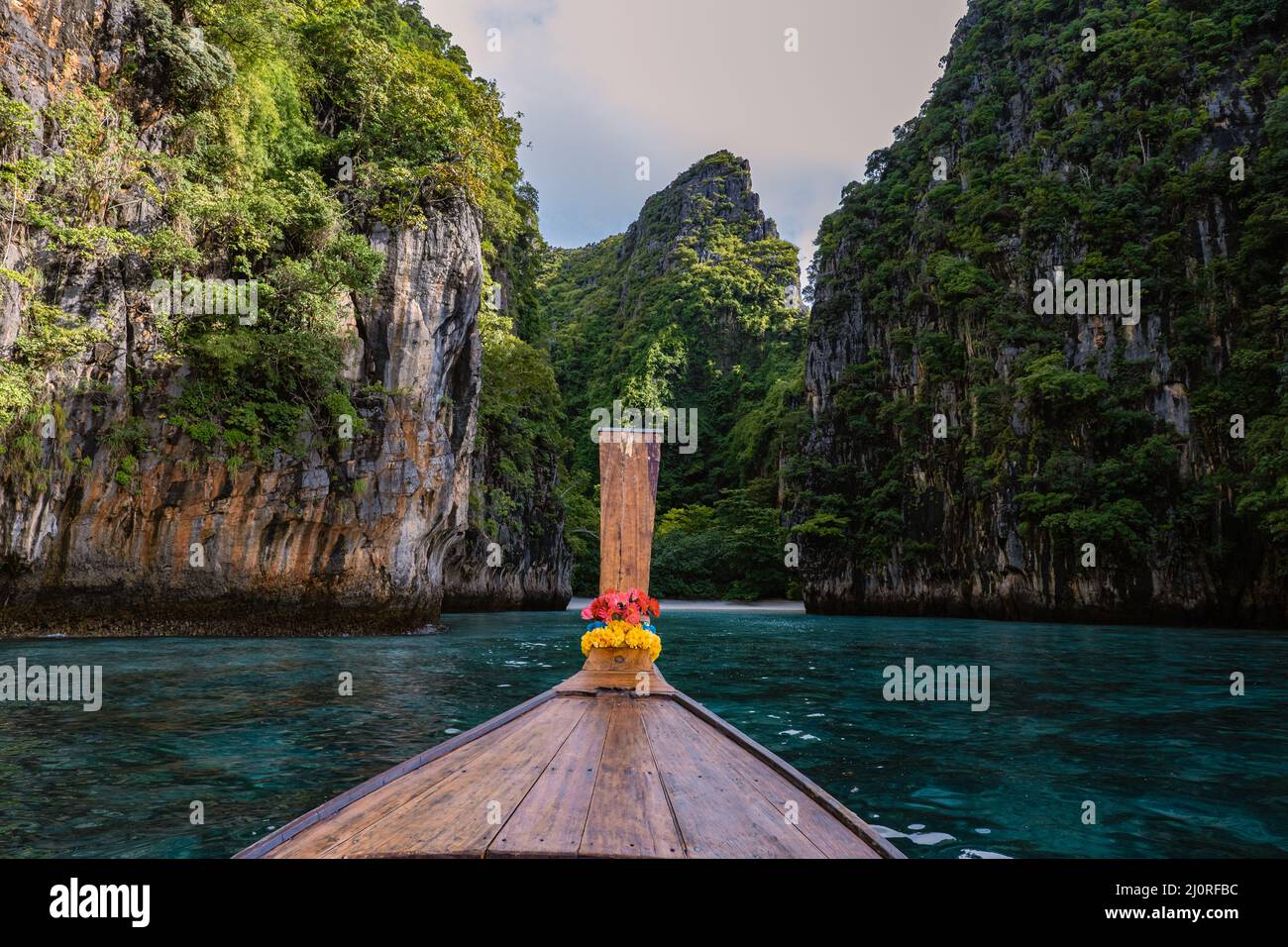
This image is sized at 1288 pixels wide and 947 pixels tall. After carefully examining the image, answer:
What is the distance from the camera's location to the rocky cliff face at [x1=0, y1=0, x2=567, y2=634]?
41.2 ft

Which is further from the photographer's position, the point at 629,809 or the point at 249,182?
the point at 249,182

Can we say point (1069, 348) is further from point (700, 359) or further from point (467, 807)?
point (700, 359)

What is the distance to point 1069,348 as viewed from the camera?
29.3 m

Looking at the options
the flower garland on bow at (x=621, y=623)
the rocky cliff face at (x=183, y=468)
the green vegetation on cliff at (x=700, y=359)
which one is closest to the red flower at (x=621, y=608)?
the flower garland on bow at (x=621, y=623)

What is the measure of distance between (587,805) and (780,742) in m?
4.08

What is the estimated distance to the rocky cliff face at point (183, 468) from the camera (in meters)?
12.5

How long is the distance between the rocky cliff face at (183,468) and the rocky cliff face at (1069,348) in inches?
885

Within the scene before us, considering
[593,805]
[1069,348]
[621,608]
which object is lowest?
[593,805]

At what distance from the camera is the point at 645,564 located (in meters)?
6.27

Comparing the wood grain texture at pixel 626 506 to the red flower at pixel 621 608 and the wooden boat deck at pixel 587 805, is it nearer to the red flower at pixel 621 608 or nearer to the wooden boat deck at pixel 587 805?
the red flower at pixel 621 608

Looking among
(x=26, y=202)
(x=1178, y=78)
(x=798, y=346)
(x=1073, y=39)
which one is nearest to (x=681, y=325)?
(x=798, y=346)

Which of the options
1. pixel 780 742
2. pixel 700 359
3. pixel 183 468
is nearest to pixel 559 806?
pixel 780 742
